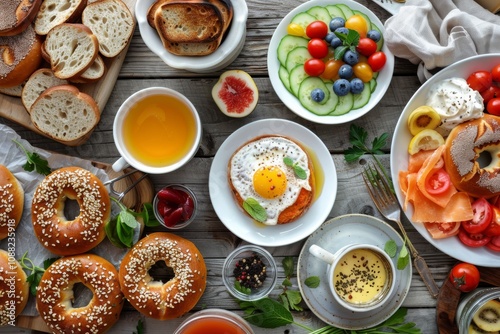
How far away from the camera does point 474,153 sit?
258cm

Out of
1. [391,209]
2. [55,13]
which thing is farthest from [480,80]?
[55,13]

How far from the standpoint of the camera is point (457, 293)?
2705 mm

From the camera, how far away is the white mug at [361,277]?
2604 mm

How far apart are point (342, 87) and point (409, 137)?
1.37ft

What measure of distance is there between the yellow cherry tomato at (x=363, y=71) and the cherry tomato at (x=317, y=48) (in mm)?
169

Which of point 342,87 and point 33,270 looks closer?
point 342,87

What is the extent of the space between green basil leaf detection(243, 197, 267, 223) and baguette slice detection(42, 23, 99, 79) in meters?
1.02

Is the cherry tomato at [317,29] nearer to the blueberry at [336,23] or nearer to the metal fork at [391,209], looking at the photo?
the blueberry at [336,23]

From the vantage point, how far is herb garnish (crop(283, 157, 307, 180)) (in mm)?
2617

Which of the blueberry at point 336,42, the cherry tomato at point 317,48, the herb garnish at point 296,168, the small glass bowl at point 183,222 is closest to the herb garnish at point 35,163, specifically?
the small glass bowl at point 183,222

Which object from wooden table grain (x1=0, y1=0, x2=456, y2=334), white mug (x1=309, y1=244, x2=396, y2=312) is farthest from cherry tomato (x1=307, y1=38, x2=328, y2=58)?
white mug (x1=309, y1=244, x2=396, y2=312)

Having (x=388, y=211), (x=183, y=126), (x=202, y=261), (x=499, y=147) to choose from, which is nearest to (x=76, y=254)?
(x=202, y=261)

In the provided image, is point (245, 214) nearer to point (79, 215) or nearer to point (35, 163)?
point (79, 215)

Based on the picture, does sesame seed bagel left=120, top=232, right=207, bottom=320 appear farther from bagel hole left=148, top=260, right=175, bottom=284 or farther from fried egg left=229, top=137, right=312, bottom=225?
fried egg left=229, top=137, right=312, bottom=225
